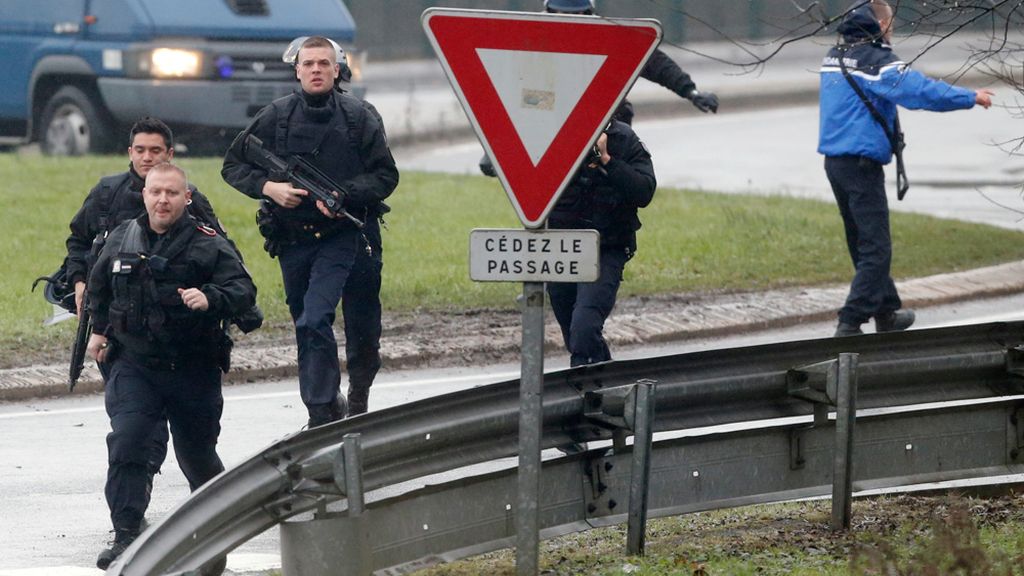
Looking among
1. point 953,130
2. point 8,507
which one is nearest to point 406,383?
point 8,507

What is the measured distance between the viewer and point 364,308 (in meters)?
9.14

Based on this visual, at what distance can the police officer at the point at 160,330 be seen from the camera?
6.99 metres

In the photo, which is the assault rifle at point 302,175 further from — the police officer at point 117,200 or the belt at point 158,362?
the belt at point 158,362

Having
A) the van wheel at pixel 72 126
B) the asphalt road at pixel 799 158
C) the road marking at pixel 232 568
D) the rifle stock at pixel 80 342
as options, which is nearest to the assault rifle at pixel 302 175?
the rifle stock at pixel 80 342

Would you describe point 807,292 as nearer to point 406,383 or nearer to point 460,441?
point 406,383

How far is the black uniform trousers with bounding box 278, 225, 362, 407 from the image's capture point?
848cm

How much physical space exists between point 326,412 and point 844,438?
2691 mm

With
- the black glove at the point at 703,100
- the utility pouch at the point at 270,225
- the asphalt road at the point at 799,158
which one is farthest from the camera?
the asphalt road at the point at 799,158

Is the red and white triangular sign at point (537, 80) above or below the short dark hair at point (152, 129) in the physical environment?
above

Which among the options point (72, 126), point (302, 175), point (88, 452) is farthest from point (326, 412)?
point (72, 126)

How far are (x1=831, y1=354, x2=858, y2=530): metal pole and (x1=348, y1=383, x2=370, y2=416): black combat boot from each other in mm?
3102

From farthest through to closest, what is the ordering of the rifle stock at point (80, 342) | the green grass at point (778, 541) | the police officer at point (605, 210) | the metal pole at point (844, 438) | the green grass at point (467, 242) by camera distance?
the green grass at point (467, 242) < the police officer at point (605, 210) < the rifle stock at point (80, 342) < the metal pole at point (844, 438) < the green grass at point (778, 541)

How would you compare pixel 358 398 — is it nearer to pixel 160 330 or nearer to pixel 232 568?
pixel 160 330

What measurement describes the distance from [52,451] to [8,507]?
1.05m
